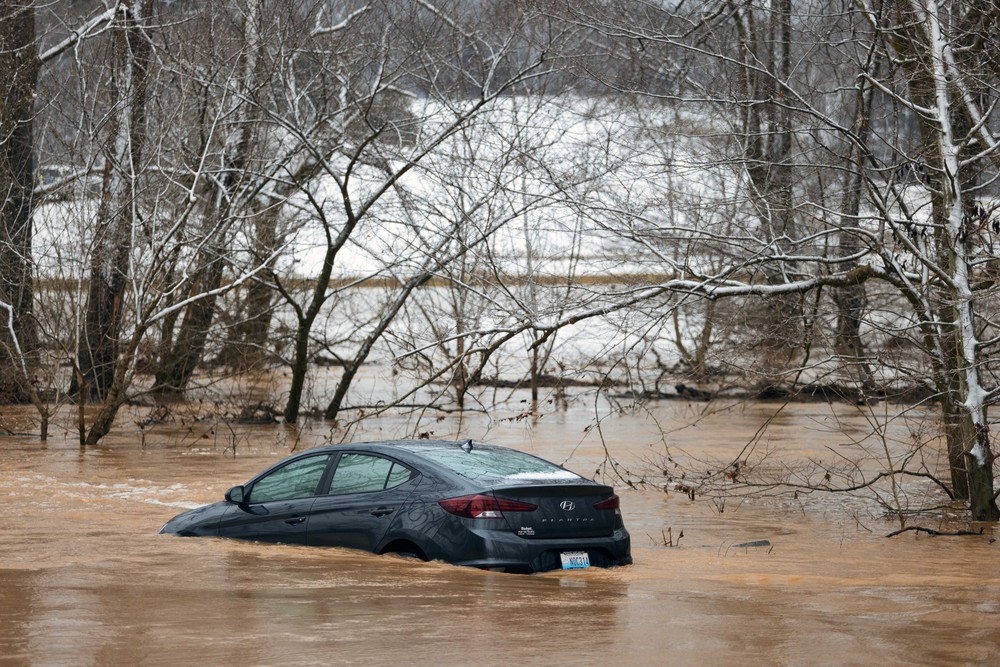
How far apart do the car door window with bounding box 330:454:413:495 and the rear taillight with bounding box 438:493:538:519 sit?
62 centimetres

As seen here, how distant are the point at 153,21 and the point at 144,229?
16.7ft

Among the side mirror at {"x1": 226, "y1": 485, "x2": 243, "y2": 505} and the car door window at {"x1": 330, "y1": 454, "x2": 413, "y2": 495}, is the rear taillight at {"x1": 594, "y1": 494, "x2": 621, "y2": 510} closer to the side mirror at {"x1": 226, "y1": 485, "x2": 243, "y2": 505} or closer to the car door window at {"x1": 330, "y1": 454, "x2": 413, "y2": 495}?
the car door window at {"x1": 330, "y1": 454, "x2": 413, "y2": 495}

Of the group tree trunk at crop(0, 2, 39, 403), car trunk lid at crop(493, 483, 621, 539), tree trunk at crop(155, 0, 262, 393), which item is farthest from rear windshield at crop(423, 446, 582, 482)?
tree trunk at crop(0, 2, 39, 403)

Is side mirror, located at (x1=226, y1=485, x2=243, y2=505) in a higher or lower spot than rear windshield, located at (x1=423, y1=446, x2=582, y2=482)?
lower

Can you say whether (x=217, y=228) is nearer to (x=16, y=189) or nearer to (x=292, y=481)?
(x=16, y=189)

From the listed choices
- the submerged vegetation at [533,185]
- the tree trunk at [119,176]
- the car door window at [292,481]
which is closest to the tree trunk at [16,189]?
the submerged vegetation at [533,185]

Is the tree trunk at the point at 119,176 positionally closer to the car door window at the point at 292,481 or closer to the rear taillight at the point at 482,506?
the car door window at the point at 292,481

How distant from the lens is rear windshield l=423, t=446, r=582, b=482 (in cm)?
914

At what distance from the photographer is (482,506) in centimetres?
873

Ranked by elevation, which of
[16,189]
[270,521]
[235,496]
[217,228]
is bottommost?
[270,521]

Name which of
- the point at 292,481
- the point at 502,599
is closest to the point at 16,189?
the point at 292,481

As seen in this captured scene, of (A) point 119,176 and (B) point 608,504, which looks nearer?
(B) point 608,504

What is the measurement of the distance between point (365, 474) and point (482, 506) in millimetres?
1223

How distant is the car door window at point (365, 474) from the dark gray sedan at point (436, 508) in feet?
0.03
